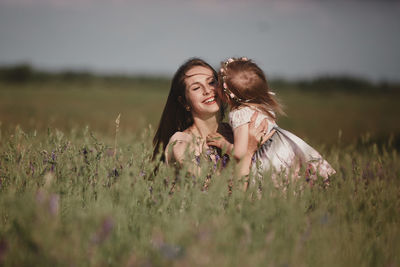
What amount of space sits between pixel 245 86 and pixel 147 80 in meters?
64.4

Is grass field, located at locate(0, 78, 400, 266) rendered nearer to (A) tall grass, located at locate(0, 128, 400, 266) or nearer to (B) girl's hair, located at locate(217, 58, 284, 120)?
(A) tall grass, located at locate(0, 128, 400, 266)

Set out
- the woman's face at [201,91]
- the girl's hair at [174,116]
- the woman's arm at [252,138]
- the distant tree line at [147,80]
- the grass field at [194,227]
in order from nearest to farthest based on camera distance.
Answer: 1. the grass field at [194,227]
2. the woman's arm at [252,138]
3. the woman's face at [201,91]
4. the girl's hair at [174,116]
5. the distant tree line at [147,80]

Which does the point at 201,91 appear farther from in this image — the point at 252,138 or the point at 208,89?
the point at 252,138

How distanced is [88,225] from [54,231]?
0.49ft

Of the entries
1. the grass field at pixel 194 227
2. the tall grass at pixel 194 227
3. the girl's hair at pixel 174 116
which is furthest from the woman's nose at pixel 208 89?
the tall grass at pixel 194 227

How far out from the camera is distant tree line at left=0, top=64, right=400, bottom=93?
45656mm

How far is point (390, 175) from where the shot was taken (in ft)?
9.72

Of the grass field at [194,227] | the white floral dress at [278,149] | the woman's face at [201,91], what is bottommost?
the grass field at [194,227]

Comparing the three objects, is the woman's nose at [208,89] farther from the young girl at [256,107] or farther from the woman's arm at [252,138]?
the woman's arm at [252,138]

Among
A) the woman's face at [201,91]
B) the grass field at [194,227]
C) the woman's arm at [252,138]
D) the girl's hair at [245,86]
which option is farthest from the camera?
the woman's face at [201,91]

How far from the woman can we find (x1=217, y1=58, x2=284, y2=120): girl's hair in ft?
0.56

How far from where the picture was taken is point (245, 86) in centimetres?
329

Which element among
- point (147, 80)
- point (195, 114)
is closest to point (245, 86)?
point (195, 114)

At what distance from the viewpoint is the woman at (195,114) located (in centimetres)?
329
